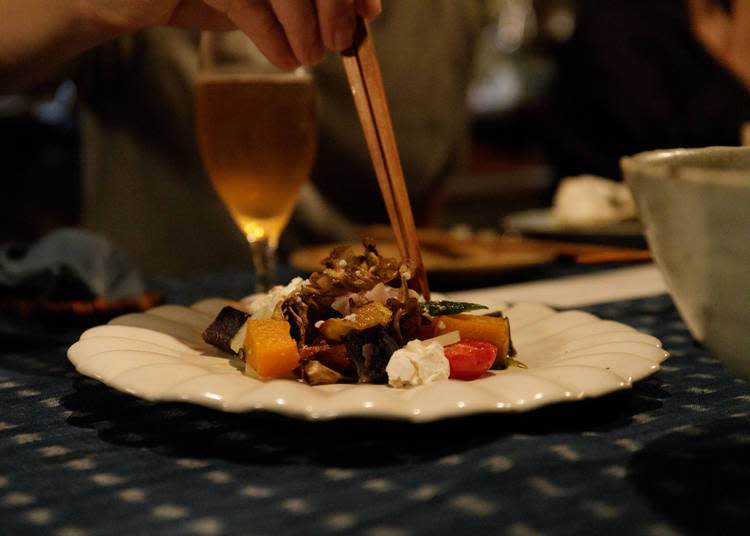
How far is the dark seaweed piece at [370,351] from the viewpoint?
65 centimetres

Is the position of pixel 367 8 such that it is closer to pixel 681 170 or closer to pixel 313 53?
pixel 313 53

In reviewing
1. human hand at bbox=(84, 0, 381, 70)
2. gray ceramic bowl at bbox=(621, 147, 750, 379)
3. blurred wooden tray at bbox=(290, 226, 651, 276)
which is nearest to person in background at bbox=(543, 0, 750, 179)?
blurred wooden tray at bbox=(290, 226, 651, 276)

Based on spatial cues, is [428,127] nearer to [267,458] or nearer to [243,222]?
[243,222]

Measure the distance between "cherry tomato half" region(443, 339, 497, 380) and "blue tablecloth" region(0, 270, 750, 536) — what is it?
0.23 feet

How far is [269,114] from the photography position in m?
1.20

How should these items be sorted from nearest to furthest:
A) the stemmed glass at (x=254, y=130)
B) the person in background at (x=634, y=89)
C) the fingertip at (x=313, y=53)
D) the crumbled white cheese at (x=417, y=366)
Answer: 1. the crumbled white cheese at (x=417, y=366)
2. the fingertip at (x=313, y=53)
3. the stemmed glass at (x=254, y=130)
4. the person in background at (x=634, y=89)

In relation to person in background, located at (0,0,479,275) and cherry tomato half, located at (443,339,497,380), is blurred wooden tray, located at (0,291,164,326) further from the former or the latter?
person in background, located at (0,0,479,275)

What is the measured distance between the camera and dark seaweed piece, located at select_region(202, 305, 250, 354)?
0.77 meters

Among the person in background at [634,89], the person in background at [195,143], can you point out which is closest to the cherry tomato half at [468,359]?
the person in background at [195,143]

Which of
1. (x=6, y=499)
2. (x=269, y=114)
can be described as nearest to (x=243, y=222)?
Result: (x=269, y=114)

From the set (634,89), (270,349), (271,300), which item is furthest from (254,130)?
(634,89)

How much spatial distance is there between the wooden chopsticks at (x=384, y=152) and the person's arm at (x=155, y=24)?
0.06 meters

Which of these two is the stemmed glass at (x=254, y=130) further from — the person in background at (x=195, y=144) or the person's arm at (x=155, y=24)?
the person in background at (x=195, y=144)

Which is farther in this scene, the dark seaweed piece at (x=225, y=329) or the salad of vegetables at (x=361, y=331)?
the dark seaweed piece at (x=225, y=329)
